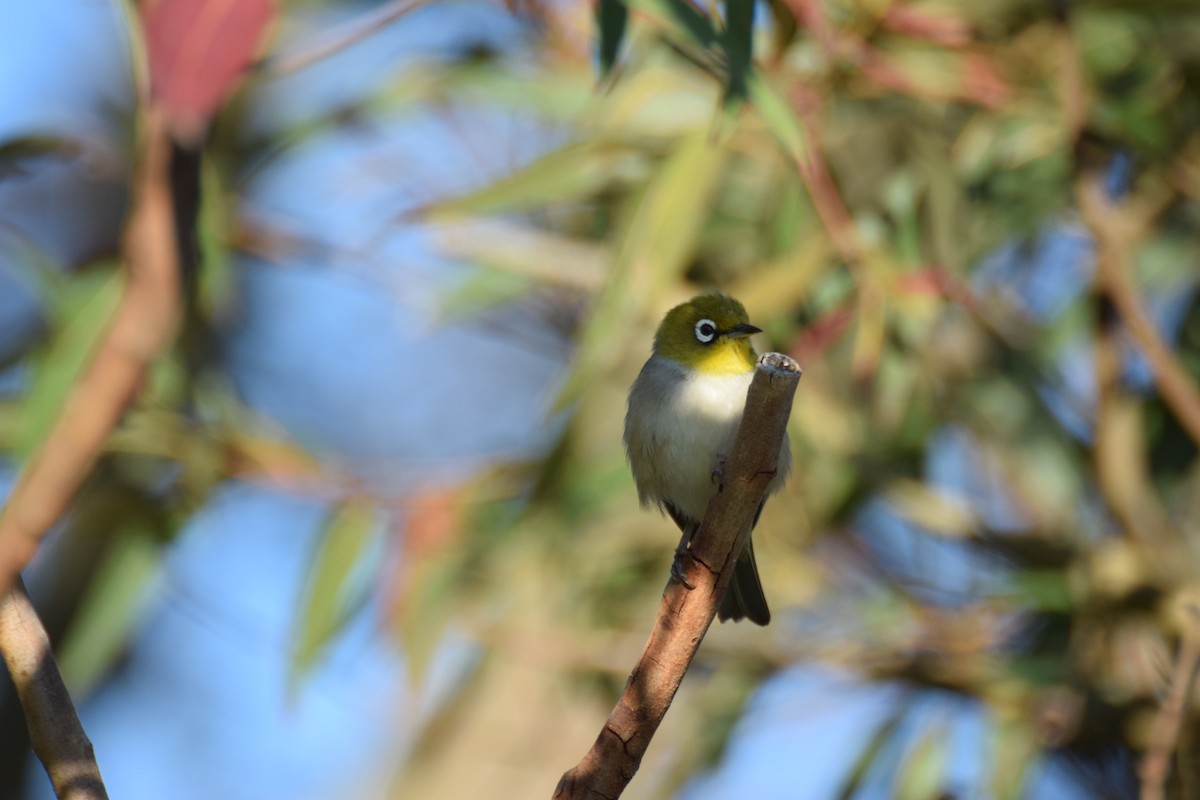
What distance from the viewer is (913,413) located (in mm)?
3467

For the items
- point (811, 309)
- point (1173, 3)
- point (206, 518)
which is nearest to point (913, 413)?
point (811, 309)

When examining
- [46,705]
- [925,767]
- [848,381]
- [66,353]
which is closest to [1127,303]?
[848,381]

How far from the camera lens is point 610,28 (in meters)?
2.30

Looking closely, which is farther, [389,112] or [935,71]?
[389,112]

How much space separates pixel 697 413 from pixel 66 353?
1.32m

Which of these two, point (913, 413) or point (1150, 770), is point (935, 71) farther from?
point (1150, 770)

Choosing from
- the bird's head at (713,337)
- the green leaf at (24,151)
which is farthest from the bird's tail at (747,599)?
the green leaf at (24,151)

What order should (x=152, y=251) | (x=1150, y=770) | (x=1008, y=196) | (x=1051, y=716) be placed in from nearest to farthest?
(x=152, y=251), (x=1150, y=770), (x=1051, y=716), (x=1008, y=196)

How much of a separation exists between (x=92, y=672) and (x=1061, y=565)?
237 centimetres

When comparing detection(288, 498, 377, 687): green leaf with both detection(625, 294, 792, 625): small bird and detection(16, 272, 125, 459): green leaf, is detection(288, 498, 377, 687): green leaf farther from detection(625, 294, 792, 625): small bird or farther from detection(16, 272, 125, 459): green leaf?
detection(625, 294, 792, 625): small bird

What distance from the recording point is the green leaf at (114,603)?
357 cm

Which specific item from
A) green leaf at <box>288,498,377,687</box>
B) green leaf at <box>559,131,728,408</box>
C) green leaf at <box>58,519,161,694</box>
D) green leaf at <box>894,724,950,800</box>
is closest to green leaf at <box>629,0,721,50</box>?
green leaf at <box>559,131,728,408</box>

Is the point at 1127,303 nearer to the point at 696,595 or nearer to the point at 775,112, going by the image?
the point at 775,112

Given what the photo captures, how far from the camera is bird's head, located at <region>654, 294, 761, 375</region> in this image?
8.14 ft
